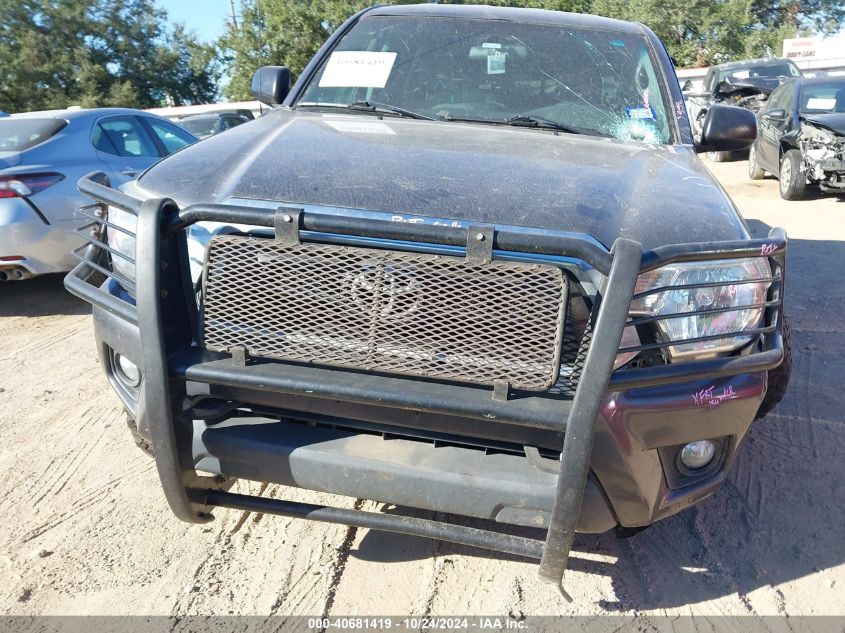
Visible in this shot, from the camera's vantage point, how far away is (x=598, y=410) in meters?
1.88

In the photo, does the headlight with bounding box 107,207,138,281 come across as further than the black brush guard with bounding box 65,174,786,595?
Yes

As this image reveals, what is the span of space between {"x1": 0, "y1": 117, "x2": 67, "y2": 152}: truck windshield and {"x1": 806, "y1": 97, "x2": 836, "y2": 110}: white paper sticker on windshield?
9552 millimetres

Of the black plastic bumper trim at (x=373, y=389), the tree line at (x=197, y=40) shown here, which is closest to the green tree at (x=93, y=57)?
the tree line at (x=197, y=40)

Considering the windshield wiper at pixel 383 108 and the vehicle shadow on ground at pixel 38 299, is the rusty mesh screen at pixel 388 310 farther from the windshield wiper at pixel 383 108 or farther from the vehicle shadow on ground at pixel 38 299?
the vehicle shadow on ground at pixel 38 299

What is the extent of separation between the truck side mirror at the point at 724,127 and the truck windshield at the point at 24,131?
15.8 feet

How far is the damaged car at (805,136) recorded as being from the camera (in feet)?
30.5

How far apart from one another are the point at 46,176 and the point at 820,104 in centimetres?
984

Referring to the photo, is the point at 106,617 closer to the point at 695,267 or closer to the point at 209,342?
the point at 209,342

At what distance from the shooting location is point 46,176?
5.34m

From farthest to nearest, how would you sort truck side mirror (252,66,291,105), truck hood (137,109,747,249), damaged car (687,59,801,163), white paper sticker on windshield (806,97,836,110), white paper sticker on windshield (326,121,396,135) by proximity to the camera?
damaged car (687,59,801,163), white paper sticker on windshield (806,97,836,110), truck side mirror (252,66,291,105), white paper sticker on windshield (326,121,396,135), truck hood (137,109,747,249)

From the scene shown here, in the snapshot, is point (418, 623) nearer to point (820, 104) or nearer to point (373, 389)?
point (373, 389)

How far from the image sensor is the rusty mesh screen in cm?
195

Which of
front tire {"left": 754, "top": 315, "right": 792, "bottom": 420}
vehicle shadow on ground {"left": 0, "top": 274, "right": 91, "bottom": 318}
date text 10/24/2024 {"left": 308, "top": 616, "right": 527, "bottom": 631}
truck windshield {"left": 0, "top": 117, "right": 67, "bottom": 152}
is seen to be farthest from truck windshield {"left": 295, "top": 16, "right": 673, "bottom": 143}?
vehicle shadow on ground {"left": 0, "top": 274, "right": 91, "bottom": 318}

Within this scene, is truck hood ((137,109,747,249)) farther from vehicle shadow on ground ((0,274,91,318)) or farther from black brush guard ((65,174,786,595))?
vehicle shadow on ground ((0,274,91,318))
